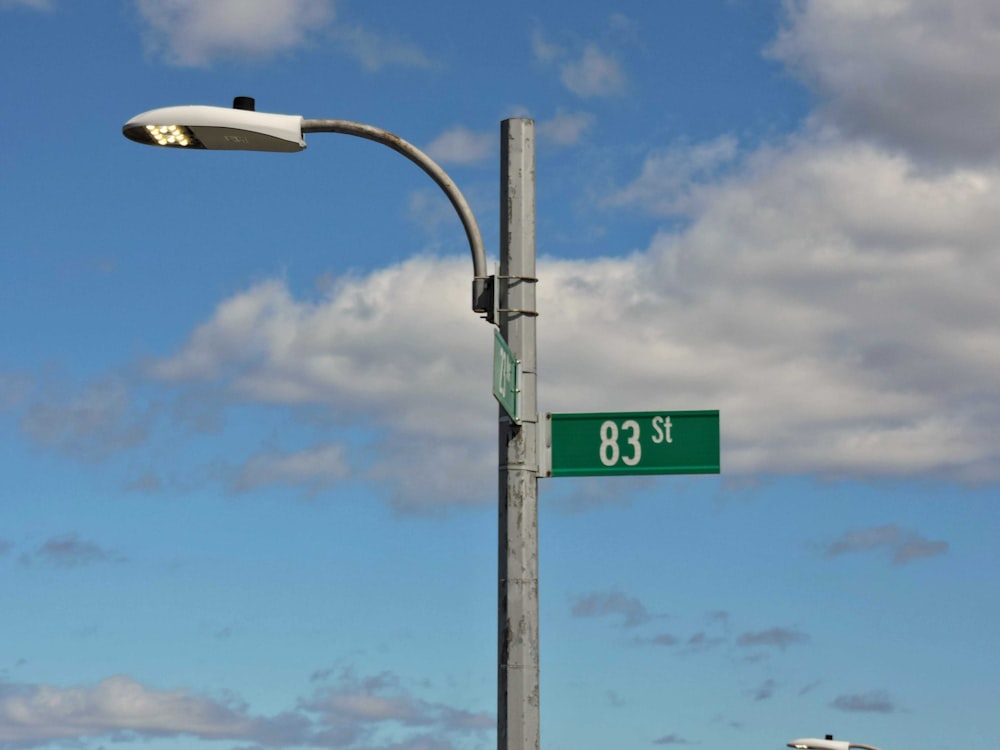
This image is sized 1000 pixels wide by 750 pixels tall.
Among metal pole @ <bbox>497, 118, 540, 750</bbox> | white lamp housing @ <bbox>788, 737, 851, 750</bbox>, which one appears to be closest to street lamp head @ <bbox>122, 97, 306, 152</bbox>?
metal pole @ <bbox>497, 118, 540, 750</bbox>

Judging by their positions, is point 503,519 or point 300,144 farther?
point 300,144

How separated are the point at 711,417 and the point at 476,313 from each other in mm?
1683

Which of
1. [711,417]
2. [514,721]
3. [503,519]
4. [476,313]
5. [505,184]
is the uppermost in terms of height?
[505,184]

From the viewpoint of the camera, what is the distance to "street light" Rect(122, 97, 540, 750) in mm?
Answer: 9258

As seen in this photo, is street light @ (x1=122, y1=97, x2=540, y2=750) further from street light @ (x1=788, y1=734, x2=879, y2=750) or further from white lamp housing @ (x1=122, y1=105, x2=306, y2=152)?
street light @ (x1=788, y1=734, x2=879, y2=750)

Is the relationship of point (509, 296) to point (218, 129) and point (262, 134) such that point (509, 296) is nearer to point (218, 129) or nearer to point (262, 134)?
point (262, 134)

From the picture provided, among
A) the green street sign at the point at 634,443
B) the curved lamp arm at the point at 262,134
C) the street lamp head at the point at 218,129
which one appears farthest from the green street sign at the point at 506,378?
the street lamp head at the point at 218,129

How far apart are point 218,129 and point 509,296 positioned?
7.21 feet

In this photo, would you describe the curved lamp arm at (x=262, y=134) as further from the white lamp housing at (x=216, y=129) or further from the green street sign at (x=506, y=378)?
the green street sign at (x=506, y=378)

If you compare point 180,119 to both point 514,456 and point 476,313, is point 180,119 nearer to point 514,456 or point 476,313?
point 476,313

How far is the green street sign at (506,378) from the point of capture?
358 inches

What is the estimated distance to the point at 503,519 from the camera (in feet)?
30.9

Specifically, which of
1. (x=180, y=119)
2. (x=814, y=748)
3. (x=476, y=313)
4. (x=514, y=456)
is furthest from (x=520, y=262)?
(x=814, y=748)

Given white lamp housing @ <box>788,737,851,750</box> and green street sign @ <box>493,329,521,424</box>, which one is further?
white lamp housing @ <box>788,737,851,750</box>
